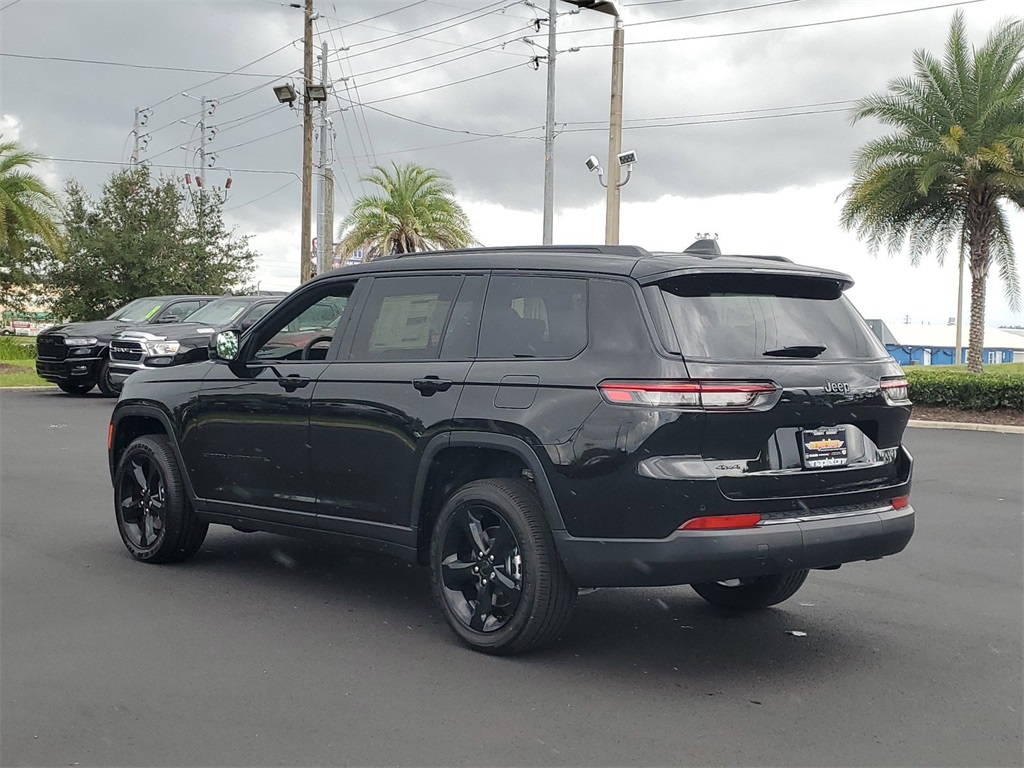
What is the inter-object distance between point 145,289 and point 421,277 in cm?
3429

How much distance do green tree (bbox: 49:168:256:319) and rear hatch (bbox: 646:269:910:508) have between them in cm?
3488

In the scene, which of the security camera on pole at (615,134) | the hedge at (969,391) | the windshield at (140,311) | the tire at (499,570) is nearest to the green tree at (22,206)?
the windshield at (140,311)

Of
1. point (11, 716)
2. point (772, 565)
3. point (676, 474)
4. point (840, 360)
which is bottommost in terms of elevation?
point (11, 716)

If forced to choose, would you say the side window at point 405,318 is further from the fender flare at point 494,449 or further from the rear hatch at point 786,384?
the rear hatch at point 786,384

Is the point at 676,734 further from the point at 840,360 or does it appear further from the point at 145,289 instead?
the point at 145,289

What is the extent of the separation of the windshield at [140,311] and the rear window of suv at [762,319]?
1871 cm

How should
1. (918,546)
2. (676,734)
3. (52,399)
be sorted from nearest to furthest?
(676,734), (918,546), (52,399)

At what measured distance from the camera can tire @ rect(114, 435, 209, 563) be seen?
734 cm

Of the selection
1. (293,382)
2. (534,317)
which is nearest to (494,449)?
(534,317)

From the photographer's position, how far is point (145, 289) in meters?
38.5

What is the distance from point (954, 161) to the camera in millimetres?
25188

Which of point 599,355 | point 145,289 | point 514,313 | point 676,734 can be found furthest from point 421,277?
point 145,289

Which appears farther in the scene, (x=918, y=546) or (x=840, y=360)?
(x=918, y=546)

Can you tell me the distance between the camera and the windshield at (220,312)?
20750 mm
